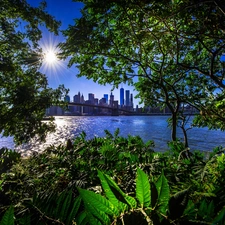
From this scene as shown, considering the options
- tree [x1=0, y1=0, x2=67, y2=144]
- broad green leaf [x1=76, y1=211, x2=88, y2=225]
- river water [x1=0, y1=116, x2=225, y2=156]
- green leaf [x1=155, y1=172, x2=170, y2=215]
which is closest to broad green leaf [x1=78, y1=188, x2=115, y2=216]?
broad green leaf [x1=76, y1=211, x2=88, y2=225]

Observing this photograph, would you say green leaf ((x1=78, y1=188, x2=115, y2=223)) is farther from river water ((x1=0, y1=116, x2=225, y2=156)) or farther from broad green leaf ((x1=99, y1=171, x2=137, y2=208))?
river water ((x1=0, y1=116, x2=225, y2=156))

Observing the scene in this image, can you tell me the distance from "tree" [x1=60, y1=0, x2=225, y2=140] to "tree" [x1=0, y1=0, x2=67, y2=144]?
303 cm

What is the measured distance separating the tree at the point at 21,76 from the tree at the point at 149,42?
9.93ft

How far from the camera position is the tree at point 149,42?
12.9 ft

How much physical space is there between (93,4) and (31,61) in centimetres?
498

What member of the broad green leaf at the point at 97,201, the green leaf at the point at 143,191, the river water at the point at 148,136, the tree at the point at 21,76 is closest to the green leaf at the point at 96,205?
the broad green leaf at the point at 97,201

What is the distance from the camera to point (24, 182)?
85.5 inches

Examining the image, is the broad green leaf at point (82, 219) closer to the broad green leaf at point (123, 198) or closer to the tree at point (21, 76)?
the broad green leaf at point (123, 198)

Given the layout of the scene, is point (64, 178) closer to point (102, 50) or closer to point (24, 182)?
point (24, 182)

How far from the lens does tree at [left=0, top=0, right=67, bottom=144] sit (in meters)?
7.59

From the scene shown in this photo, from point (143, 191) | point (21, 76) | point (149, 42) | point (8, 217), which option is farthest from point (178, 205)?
point (21, 76)

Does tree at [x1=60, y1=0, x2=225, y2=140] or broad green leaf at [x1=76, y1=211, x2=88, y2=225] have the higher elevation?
tree at [x1=60, y1=0, x2=225, y2=140]

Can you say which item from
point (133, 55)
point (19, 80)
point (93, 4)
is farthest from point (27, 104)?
point (93, 4)

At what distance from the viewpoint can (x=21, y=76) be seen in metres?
8.55
